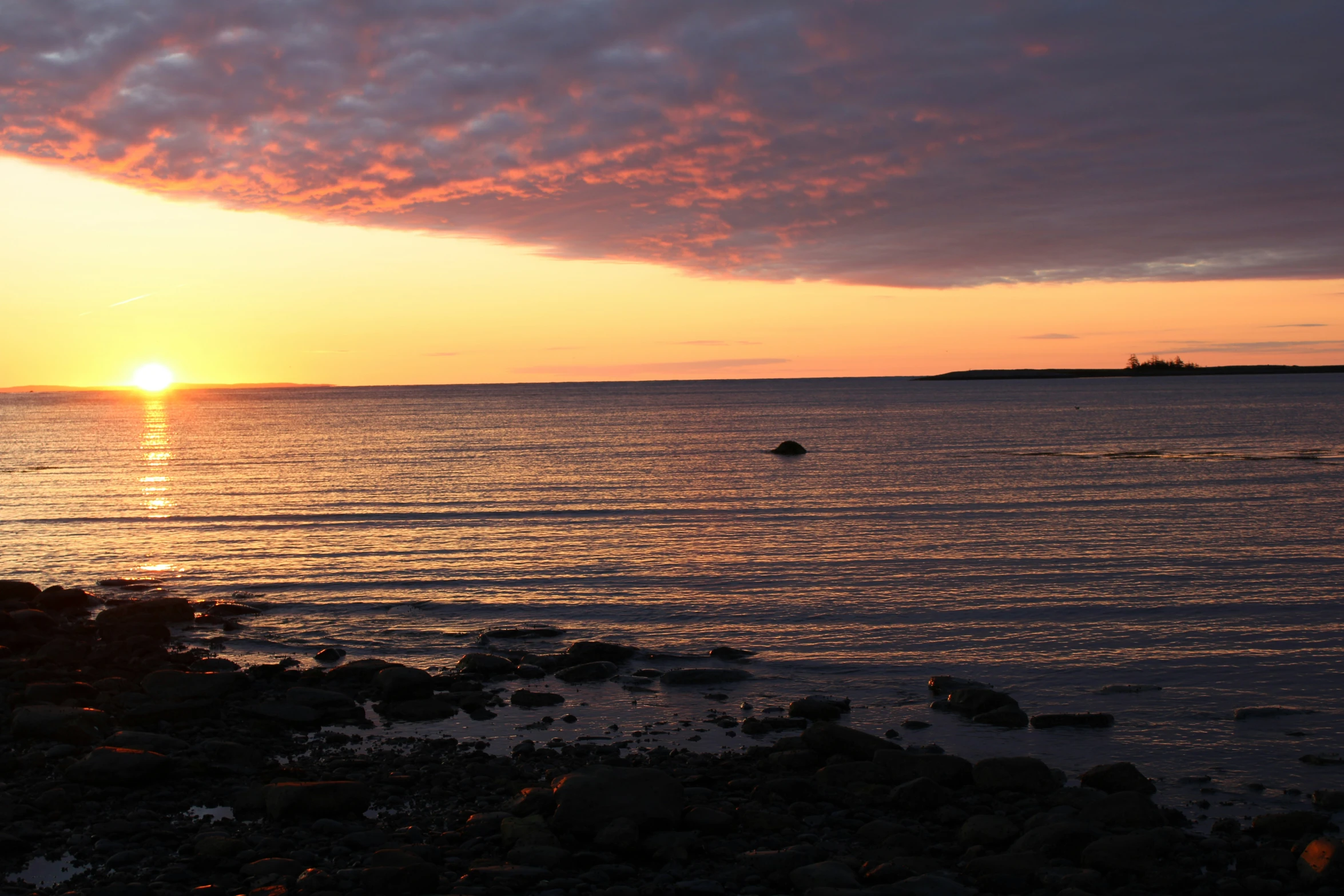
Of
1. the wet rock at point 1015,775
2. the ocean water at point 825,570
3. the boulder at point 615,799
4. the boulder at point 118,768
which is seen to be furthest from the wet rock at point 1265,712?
the boulder at point 118,768

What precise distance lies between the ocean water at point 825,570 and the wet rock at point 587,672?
0.31 metres

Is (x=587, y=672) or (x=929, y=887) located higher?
(x=929, y=887)

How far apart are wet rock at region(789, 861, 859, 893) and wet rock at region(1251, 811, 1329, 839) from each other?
4893 mm

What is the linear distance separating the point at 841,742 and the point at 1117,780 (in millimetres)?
3462

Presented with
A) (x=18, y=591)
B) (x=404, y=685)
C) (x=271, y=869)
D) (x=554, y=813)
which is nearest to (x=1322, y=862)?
(x=554, y=813)

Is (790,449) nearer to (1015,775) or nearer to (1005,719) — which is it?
(1005,719)

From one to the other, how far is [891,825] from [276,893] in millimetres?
6517

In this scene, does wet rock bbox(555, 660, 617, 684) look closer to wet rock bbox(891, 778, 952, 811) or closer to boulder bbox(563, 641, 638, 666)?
boulder bbox(563, 641, 638, 666)

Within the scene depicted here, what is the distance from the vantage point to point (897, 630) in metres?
20.7

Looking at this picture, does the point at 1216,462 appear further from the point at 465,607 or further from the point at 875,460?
the point at 465,607

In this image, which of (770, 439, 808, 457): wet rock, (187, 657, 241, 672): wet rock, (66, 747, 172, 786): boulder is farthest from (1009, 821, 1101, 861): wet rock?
(770, 439, 808, 457): wet rock

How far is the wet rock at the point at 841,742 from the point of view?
1329cm

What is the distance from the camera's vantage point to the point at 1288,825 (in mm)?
10883

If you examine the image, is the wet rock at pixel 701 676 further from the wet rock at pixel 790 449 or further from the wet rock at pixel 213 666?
the wet rock at pixel 790 449
